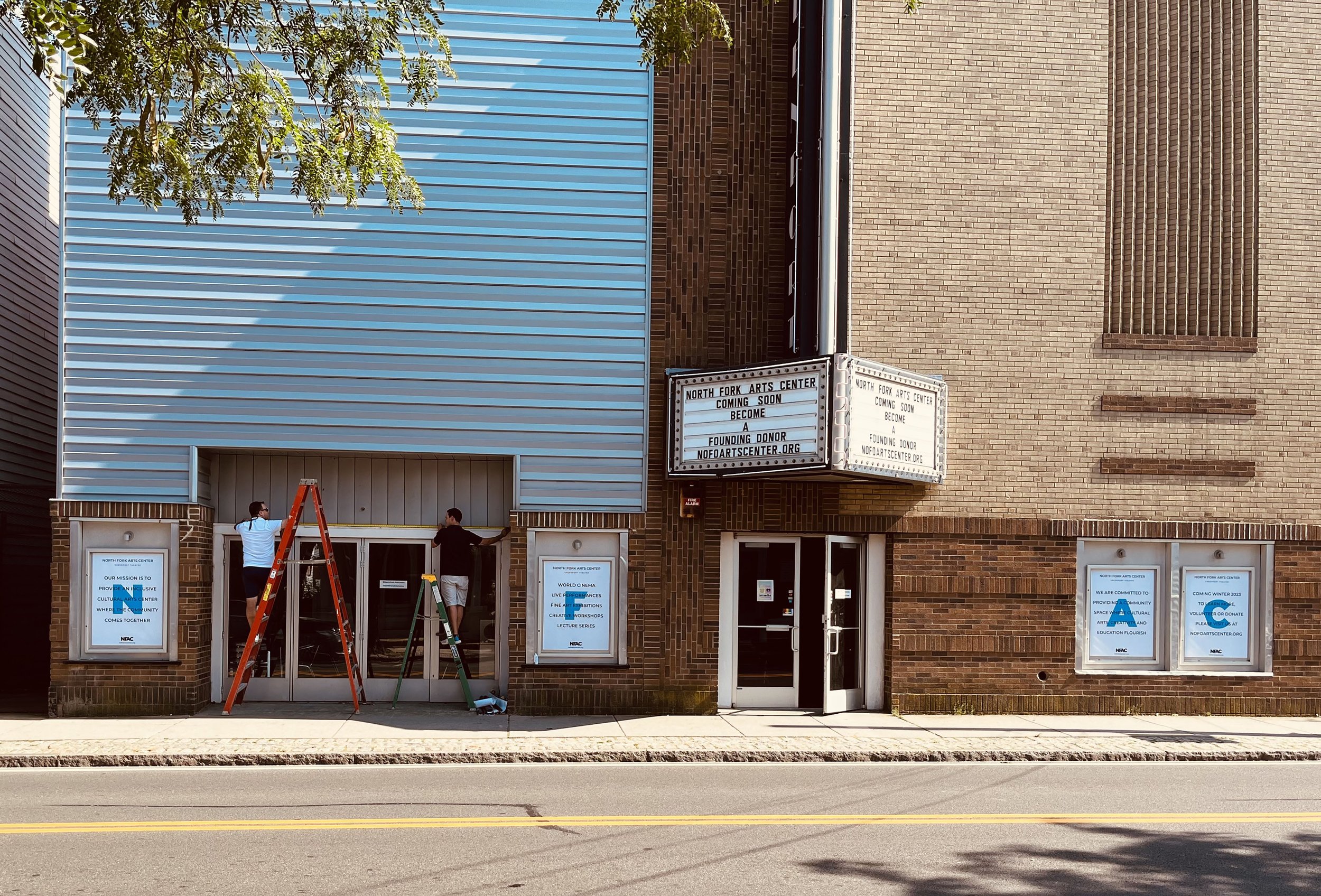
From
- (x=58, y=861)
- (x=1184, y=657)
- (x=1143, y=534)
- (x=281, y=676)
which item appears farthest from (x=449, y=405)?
(x=1184, y=657)

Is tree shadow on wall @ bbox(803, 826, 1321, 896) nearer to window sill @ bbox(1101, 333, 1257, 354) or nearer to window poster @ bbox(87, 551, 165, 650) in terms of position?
window sill @ bbox(1101, 333, 1257, 354)

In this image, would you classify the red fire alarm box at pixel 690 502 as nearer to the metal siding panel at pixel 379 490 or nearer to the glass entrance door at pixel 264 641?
the metal siding panel at pixel 379 490

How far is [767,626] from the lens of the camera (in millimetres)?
14750

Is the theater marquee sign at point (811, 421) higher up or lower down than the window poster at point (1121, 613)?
higher up

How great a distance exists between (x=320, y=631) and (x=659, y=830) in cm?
751

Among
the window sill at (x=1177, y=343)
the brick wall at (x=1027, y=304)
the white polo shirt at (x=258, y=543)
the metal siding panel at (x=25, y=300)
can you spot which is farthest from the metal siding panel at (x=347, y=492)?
the window sill at (x=1177, y=343)

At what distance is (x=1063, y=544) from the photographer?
48.7ft

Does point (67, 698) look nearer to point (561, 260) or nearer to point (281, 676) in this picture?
point (281, 676)

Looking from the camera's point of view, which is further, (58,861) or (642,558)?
(642,558)

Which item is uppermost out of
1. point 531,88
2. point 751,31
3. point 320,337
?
point 751,31

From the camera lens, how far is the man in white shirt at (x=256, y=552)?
1379cm

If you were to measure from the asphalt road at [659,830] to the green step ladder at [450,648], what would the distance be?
276 cm

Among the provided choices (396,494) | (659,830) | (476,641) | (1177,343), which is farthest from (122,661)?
(1177,343)

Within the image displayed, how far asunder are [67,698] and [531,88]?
8.86m
